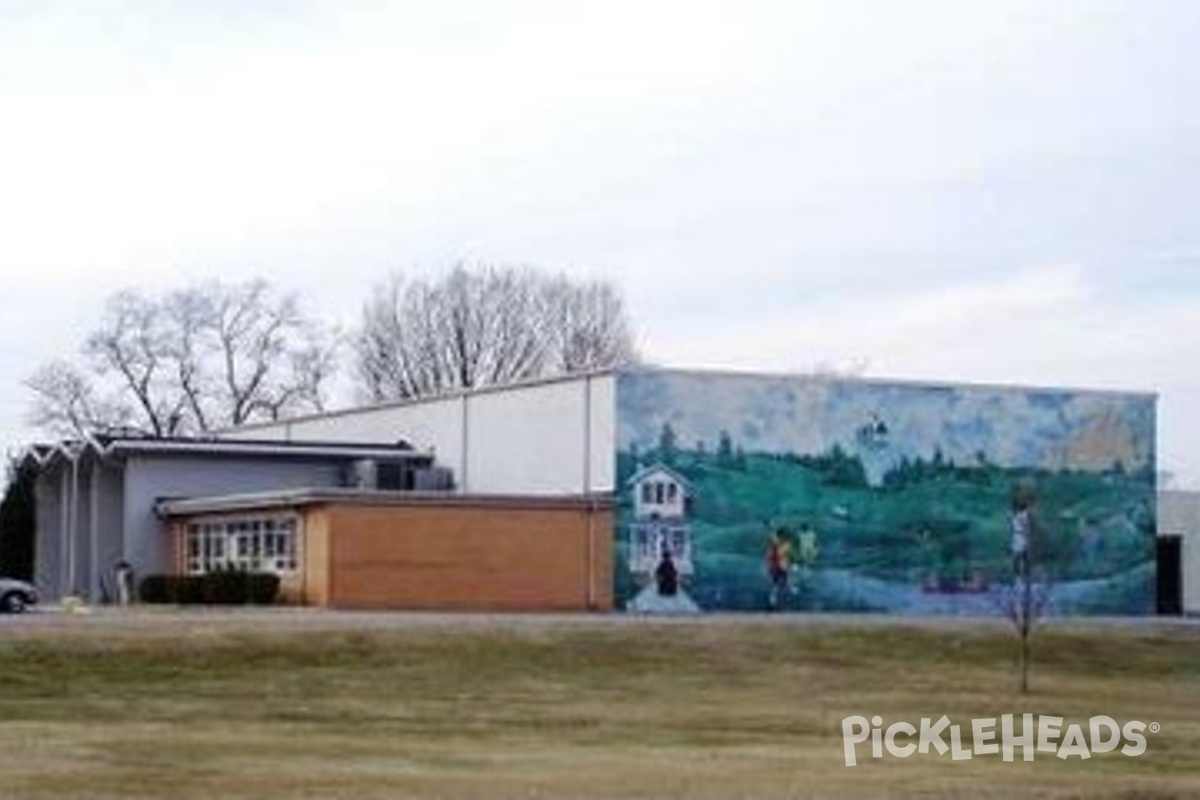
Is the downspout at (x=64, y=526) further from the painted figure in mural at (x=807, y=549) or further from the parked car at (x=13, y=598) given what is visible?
the painted figure in mural at (x=807, y=549)

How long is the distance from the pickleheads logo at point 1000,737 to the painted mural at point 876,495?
29883 millimetres

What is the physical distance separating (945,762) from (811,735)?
522 centimetres

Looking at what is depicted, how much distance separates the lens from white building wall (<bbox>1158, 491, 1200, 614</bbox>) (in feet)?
252

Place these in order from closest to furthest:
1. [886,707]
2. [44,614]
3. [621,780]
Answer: [621,780], [886,707], [44,614]

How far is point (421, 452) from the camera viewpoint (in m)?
72.9

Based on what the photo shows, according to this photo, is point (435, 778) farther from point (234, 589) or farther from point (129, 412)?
point (129, 412)

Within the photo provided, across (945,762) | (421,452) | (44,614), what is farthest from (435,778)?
(421,452)

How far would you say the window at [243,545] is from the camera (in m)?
66.4

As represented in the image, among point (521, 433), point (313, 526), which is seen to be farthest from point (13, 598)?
point (521, 433)

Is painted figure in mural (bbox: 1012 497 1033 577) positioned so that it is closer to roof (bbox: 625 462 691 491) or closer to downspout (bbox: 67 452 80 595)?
roof (bbox: 625 462 691 491)

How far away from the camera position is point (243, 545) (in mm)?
68938

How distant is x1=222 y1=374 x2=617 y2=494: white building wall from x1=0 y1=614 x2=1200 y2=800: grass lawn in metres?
11.6

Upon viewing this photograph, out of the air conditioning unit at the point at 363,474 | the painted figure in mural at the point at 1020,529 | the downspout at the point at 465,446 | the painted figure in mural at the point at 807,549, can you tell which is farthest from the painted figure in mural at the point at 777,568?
the air conditioning unit at the point at 363,474

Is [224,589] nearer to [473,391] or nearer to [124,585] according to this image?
[124,585]
